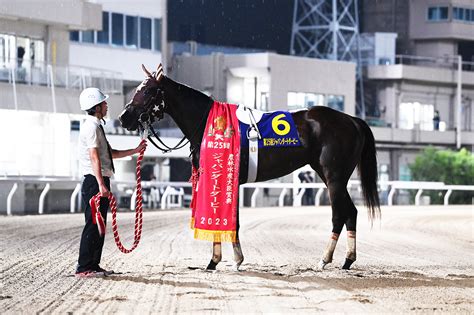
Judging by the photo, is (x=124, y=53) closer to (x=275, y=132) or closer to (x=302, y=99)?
(x=302, y=99)

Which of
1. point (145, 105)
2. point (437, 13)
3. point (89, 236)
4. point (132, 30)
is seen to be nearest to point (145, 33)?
point (132, 30)

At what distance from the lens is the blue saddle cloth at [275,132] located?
12.9m

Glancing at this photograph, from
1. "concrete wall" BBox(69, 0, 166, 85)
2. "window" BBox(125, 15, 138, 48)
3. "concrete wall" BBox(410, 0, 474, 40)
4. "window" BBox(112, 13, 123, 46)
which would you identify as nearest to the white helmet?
"concrete wall" BBox(69, 0, 166, 85)

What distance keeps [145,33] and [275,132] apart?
157 ft

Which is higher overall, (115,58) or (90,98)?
(115,58)

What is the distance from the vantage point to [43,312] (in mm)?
9164

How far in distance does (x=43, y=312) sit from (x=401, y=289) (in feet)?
11.6

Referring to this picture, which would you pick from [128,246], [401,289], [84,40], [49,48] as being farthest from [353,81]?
[401,289]

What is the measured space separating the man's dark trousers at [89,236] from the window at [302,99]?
5066cm

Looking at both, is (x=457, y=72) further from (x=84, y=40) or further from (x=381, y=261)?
(x=381, y=261)

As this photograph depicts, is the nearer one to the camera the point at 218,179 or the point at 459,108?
the point at 218,179

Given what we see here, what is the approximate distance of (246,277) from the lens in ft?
Result: 39.2

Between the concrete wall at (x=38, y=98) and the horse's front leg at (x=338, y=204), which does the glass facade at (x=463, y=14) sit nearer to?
the concrete wall at (x=38, y=98)

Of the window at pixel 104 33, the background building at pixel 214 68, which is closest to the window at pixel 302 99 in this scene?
the background building at pixel 214 68
